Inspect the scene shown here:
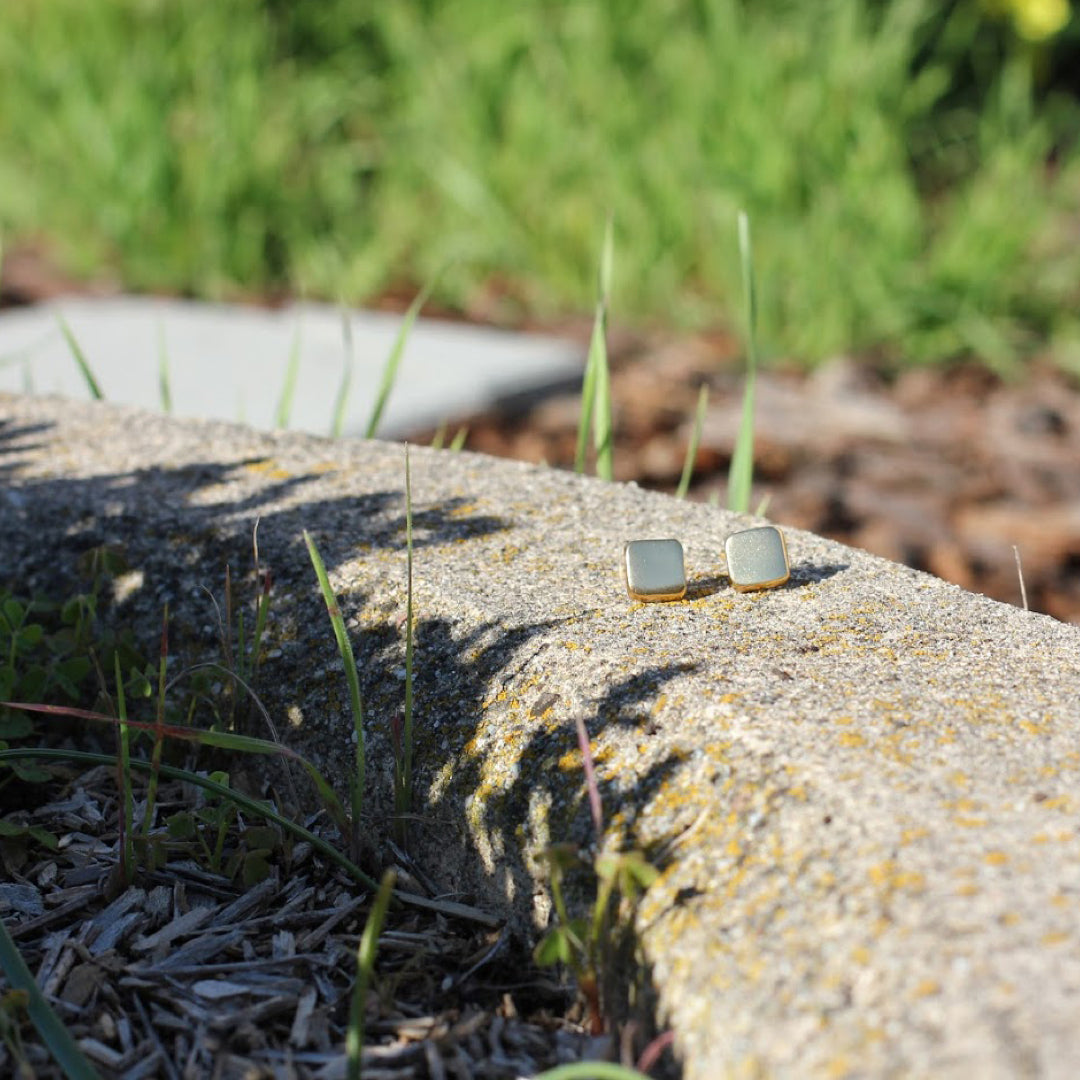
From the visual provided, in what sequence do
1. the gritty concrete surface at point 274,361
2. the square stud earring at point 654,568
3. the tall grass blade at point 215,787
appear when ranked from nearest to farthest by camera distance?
the tall grass blade at point 215,787 < the square stud earring at point 654,568 < the gritty concrete surface at point 274,361

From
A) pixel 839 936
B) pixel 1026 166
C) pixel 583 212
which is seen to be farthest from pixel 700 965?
pixel 1026 166

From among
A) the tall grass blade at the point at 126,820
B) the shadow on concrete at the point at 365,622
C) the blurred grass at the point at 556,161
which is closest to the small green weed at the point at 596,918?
the shadow on concrete at the point at 365,622

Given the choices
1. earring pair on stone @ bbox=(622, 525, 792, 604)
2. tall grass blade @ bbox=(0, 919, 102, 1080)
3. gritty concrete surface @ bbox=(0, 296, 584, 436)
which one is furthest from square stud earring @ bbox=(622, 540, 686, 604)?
gritty concrete surface @ bbox=(0, 296, 584, 436)

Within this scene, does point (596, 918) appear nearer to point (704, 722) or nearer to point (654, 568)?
point (704, 722)

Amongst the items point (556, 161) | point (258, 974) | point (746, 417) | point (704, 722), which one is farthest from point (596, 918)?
point (556, 161)

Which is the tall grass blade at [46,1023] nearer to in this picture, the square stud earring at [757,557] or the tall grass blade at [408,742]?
the tall grass blade at [408,742]

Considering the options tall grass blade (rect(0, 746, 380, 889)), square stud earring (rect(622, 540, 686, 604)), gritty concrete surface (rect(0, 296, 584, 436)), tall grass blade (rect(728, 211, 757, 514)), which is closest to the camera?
tall grass blade (rect(0, 746, 380, 889))

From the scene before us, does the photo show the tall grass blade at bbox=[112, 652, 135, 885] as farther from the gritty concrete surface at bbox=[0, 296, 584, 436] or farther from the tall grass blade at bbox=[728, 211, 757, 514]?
the gritty concrete surface at bbox=[0, 296, 584, 436]
